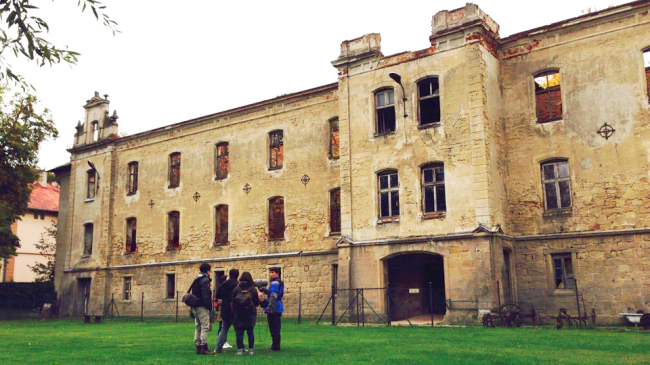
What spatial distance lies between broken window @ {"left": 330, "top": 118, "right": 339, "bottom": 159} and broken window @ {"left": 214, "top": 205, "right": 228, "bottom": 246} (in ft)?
20.7

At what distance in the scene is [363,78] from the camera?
75.9 ft

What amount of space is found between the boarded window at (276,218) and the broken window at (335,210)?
2.66 meters

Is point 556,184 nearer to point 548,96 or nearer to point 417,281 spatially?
point 548,96

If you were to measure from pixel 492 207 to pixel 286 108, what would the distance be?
1092 cm

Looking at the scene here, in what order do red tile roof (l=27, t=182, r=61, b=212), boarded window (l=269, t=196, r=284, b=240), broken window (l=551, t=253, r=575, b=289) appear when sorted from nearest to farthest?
1. broken window (l=551, t=253, r=575, b=289)
2. boarded window (l=269, t=196, r=284, b=240)
3. red tile roof (l=27, t=182, r=61, b=212)

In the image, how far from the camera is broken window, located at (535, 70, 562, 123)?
20770 millimetres

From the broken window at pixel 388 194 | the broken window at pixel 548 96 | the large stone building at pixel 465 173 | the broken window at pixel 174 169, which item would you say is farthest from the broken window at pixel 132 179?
the broken window at pixel 548 96

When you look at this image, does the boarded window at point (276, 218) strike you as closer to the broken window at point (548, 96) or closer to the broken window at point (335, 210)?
the broken window at point (335, 210)

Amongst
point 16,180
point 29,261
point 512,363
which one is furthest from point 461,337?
point 29,261

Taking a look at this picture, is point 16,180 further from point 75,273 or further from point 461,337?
point 461,337

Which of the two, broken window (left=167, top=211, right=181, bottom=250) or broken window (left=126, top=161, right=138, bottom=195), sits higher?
broken window (left=126, top=161, right=138, bottom=195)

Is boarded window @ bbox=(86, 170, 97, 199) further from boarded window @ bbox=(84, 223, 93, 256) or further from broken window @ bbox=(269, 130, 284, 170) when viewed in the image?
broken window @ bbox=(269, 130, 284, 170)

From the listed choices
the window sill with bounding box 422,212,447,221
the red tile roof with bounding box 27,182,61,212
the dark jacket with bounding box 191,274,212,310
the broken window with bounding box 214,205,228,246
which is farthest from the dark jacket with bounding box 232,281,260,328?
the red tile roof with bounding box 27,182,61,212

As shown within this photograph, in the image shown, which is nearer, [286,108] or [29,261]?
[286,108]
